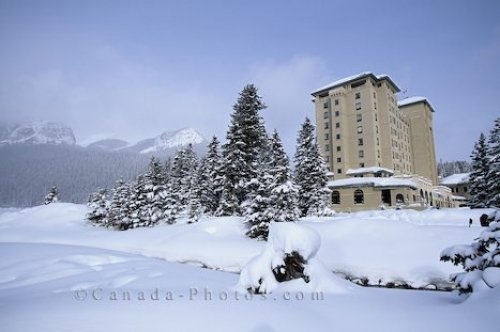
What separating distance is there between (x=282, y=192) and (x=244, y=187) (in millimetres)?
4948

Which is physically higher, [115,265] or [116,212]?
[116,212]

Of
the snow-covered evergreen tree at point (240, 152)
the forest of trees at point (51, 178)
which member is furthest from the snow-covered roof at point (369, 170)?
the forest of trees at point (51, 178)

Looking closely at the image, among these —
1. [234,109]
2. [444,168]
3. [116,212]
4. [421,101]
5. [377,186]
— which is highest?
[421,101]

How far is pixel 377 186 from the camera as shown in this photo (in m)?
49.4

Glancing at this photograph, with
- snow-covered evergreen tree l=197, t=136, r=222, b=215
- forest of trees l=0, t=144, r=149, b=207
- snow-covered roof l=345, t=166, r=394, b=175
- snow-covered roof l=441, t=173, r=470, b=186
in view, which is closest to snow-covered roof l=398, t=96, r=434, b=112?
snow-covered roof l=441, t=173, r=470, b=186

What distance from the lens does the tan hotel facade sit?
5150 cm

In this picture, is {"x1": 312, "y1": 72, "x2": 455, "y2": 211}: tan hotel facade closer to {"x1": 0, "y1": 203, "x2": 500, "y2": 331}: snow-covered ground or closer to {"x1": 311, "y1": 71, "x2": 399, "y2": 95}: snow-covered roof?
{"x1": 311, "y1": 71, "x2": 399, "y2": 95}: snow-covered roof

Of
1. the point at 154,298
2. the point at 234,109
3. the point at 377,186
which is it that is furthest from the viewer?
the point at 377,186

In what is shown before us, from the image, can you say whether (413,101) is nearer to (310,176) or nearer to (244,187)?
(310,176)

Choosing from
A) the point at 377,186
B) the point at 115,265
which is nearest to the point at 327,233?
the point at 115,265

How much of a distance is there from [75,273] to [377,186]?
48.0m

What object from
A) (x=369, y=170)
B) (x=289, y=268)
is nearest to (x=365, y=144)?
(x=369, y=170)

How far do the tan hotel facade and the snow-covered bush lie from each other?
45.6 meters

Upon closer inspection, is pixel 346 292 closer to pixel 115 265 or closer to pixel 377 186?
pixel 115 265
